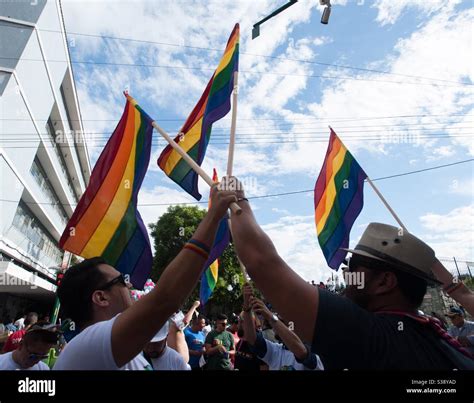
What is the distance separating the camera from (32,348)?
3186 mm

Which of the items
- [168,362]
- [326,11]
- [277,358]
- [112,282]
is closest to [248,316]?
[277,358]

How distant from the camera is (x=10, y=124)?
A: 16.0 metres

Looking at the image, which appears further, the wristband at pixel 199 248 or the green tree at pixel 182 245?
the green tree at pixel 182 245

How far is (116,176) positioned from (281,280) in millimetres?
2745

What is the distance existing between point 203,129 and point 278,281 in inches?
102

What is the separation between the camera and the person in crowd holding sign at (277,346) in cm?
315

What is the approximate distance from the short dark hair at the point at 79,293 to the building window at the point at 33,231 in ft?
70.8

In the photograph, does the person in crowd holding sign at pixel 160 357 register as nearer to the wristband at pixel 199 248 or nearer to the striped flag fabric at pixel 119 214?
the striped flag fabric at pixel 119 214

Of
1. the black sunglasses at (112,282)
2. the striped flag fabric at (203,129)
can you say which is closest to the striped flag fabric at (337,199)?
the striped flag fabric at (203,129)

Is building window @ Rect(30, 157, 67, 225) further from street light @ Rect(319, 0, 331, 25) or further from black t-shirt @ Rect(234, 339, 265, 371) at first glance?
street light @ Rect(319, 0, 331, 25)

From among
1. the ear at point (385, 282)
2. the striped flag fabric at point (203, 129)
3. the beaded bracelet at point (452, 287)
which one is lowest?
the beaded bracelet at point (452, 287)

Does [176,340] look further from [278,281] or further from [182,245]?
[182,245]

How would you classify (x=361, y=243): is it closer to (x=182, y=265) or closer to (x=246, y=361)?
(x=182, y=265)

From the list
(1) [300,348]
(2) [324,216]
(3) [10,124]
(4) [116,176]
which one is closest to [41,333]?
(4) [116,176]
